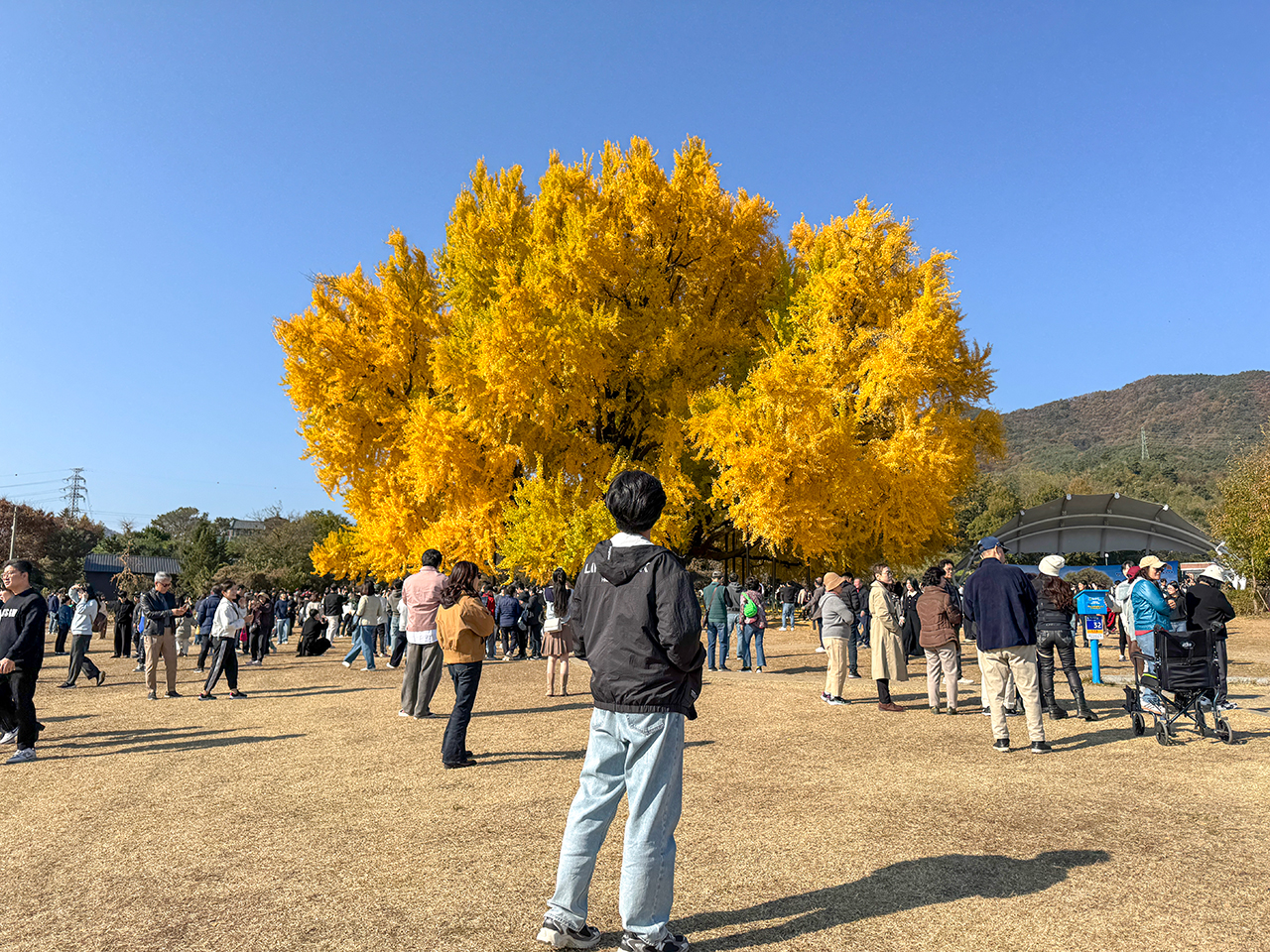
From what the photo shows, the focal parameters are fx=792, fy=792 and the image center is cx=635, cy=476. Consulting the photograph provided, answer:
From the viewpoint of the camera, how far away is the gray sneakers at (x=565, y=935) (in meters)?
3.38

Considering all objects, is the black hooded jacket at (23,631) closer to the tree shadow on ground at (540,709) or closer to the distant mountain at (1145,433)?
the tree shadow on ground at (540,709)

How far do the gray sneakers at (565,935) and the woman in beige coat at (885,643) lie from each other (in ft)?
24.0

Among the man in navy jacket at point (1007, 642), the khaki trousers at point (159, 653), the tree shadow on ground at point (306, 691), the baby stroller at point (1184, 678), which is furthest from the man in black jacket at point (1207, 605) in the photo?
the khaki trousers at point (159, 653)

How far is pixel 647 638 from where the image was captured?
333 centimetres

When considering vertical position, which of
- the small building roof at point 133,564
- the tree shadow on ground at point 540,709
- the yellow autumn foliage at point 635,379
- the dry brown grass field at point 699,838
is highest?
the yellow autumn foliage at point 635,379

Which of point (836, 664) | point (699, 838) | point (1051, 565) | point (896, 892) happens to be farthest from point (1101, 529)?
point (896, 892)

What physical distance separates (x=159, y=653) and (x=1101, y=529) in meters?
34.2

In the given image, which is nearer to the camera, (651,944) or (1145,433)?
(651,944)

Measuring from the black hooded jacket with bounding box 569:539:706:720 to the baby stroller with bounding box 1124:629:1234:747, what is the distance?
6.53 metres

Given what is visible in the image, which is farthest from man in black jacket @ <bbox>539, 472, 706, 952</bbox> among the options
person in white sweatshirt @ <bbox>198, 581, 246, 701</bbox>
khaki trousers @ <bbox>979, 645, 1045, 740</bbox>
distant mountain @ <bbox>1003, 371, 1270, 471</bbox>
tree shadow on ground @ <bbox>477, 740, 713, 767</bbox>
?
distant mountain @ <bbox>1003, 371, 1270, 471</bbox>

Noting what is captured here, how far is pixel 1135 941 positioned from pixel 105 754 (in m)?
8.94

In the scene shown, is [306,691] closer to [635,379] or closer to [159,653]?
[159,653]

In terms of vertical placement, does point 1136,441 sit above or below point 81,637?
above

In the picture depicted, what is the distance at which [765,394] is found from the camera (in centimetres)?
1956
